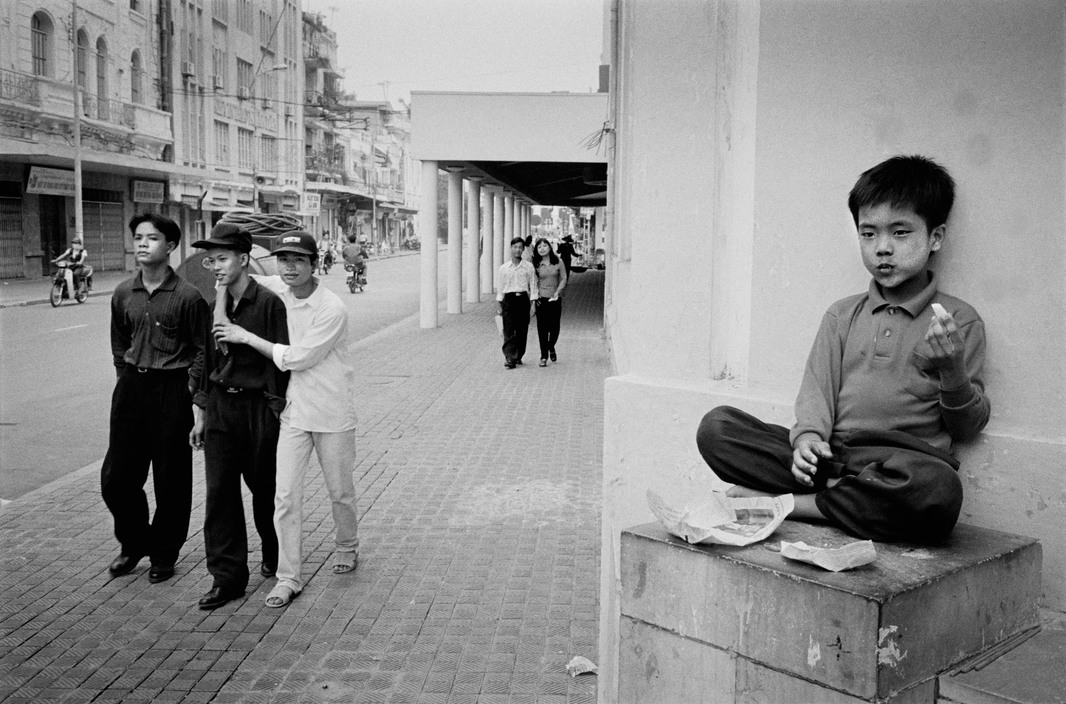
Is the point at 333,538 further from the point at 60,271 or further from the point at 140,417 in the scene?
the point at 60,271

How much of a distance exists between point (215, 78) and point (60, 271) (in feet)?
80.3

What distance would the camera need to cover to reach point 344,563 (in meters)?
5.78

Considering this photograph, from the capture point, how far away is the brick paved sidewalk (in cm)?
434

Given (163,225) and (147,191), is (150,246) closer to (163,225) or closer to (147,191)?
(163,225)

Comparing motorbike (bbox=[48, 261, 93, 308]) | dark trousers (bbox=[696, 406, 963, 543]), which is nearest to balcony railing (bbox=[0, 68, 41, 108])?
motorbike (bbox=[48, 261, 93, 308])

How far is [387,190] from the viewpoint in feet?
323

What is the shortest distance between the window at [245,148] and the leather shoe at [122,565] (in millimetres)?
49340

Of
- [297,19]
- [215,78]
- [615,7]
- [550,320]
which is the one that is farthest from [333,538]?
[297,19]

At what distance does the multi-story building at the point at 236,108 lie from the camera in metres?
44.4

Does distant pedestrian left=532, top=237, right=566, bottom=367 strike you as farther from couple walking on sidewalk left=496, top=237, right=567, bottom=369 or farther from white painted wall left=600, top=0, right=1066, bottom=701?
white painted wall left=600, top=0, right=1066, bottom=701

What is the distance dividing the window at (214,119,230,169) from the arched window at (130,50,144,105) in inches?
341

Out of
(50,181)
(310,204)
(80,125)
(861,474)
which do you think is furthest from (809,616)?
(310,204)

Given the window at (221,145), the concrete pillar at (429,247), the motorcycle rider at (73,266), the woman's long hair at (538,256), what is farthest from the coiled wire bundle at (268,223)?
the window at (221,145)

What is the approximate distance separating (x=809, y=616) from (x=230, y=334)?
11.4 feet
